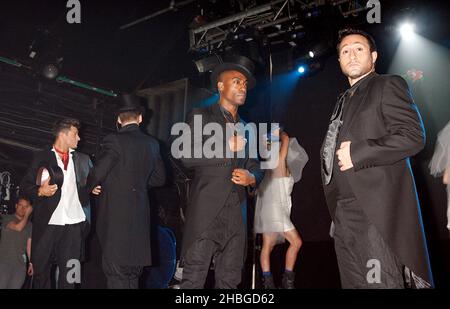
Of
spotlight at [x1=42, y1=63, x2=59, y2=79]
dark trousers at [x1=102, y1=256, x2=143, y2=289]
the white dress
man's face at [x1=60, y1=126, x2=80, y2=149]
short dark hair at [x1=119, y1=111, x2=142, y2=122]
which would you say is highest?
spotlight at [x1=42, y1=63, x2=59, y2=79]

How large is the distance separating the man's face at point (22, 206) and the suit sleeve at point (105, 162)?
3.27 meters

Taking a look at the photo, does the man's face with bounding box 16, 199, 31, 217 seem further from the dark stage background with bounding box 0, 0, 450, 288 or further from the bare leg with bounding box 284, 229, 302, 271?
the bare leg with bounding box 284, 229, 302, 271

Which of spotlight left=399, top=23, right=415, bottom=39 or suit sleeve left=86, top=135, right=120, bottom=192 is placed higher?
spotlight left=399, top=23, right=415, bottom=39

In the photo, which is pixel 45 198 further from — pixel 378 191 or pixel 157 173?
pixel 378 191

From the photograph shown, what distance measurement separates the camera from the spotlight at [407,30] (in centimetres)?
586

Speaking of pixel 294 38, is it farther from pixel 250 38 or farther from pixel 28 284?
pixel 28 284

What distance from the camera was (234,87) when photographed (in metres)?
3.36

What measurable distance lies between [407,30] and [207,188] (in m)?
4.52

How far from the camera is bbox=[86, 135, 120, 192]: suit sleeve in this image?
11.5ft

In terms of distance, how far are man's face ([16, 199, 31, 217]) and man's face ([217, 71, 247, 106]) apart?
168 inches

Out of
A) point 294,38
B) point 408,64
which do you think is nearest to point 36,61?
point 294,38

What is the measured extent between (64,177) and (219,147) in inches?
75.5

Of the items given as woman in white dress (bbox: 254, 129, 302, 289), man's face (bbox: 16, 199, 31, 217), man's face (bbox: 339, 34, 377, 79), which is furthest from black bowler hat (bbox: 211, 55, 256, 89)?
man's face (bbox: 16, 199, 31, 217)

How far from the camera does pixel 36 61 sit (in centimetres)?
627
